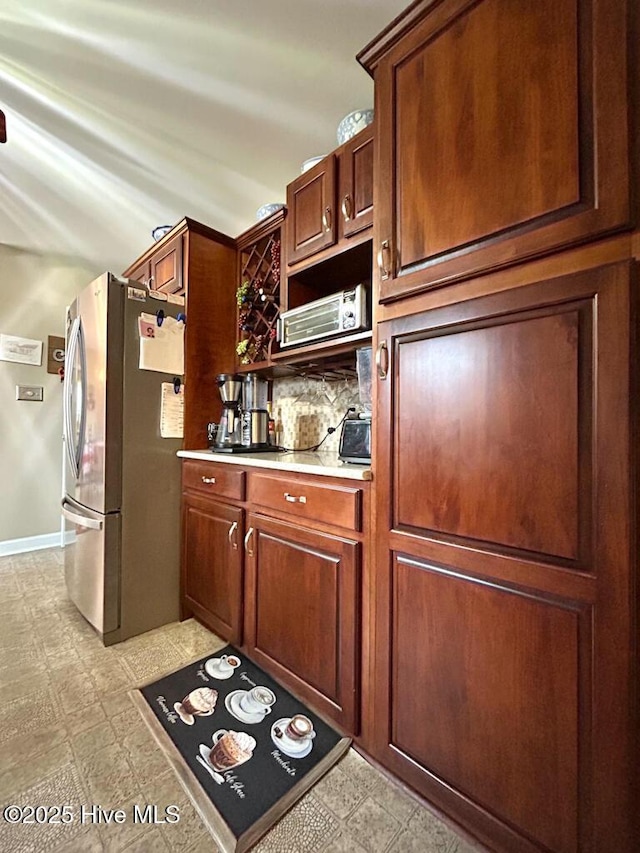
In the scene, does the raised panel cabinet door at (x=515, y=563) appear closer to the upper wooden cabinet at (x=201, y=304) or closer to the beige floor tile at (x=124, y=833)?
the beige floor tile at (x=124, y=833)

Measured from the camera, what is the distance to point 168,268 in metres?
2.24

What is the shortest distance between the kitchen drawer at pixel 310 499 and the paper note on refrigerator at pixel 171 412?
71 centimetres

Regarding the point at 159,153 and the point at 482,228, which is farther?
the point at 159,153

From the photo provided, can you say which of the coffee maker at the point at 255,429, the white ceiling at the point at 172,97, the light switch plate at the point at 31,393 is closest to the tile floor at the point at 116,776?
the coffee maker at the point at 255,429

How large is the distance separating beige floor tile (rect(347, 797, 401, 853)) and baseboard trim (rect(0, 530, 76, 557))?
340 cm

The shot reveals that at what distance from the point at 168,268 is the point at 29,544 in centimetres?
275

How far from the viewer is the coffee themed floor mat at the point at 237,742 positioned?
3.35ft

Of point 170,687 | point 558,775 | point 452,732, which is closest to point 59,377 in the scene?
point 170,687

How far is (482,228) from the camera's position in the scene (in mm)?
919

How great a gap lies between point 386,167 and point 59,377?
3.43 m

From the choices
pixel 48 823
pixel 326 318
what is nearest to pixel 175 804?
pixel 48 823

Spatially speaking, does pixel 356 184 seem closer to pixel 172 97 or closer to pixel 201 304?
pixel 172 97

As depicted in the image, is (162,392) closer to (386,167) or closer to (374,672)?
(386,167)

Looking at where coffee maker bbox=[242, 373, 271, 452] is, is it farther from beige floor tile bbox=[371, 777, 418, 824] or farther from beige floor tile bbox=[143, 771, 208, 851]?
beige floor tile bbox=[371, 777, 418, 824]
